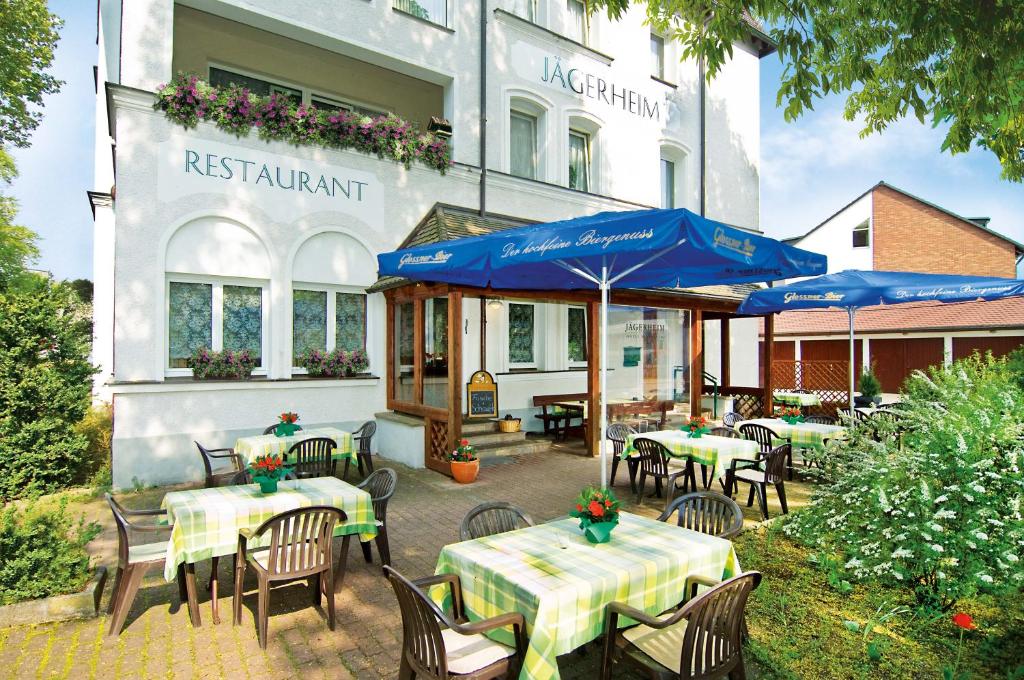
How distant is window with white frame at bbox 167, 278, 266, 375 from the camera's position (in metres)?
8.94

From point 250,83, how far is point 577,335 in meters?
8.31

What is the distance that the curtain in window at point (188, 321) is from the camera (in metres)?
8.91

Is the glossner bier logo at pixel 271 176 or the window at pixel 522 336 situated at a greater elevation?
the glossner bier logo at pixel 271 176

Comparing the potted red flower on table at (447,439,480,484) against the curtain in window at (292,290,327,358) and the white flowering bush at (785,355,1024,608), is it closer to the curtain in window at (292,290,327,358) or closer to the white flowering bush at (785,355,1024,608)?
the curtain in window at (292,290,327,358)

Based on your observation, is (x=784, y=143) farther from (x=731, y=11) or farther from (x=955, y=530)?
(x=955, y=530)

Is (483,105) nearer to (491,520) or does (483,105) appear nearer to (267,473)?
(267,473)

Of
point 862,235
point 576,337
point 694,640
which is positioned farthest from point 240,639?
point 862,235

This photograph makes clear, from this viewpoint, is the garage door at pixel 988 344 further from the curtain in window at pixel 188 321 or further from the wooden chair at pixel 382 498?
the curtain in window at pixel 188 321

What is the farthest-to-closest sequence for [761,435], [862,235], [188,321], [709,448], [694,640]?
[862,235], [188,321], [761,435], [709,448], [694,640]

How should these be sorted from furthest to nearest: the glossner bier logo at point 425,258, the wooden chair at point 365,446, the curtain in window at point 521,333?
the curtain in window at point 521,333 → the wooden chair at point 365,446 → the glossner bier logo at point 425,258

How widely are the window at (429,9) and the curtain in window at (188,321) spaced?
657 centimetres

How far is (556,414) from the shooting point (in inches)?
477

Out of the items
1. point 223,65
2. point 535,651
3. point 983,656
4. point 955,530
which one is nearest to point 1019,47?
point 955,530

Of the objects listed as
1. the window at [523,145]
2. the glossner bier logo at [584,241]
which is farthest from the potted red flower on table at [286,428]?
the window at [523,145]
